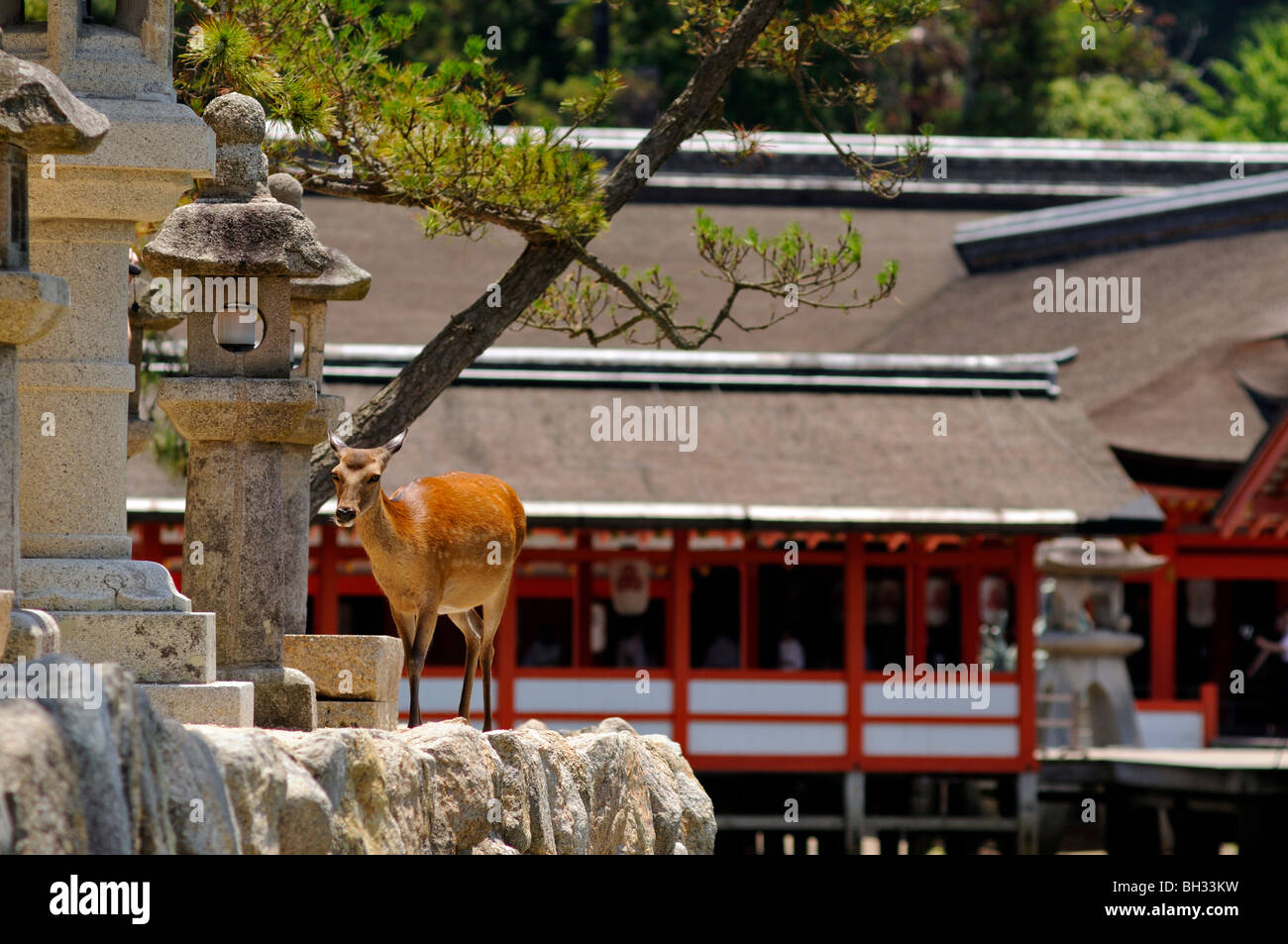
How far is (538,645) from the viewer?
18.3m

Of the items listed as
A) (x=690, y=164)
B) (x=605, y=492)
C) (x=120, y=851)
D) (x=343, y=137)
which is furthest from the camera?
(x=690, y=164)

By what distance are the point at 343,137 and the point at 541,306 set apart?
1573 mm

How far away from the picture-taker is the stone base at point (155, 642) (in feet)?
20.0

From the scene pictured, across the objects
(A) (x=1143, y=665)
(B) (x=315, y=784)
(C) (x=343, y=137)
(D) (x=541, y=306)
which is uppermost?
(C) (x=343, y=137)

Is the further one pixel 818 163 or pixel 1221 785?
pixel 818 163

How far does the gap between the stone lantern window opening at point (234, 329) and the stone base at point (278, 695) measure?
1.18m

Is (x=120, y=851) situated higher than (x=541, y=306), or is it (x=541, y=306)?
(x=541, y=306)

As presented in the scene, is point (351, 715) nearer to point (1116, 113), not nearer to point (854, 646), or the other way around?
point (854, 646)

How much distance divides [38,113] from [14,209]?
0.35 meters

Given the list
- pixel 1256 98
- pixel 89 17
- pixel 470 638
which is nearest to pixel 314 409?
pixel 89 17

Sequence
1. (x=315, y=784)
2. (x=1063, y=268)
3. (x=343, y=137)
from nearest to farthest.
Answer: (x=315, y=784)
(x=343, y=137)
(x=1063, y=268)

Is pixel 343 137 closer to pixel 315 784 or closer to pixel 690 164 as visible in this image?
pixel 315 784

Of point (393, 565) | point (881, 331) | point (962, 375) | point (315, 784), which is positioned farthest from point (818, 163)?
point (315, 784)

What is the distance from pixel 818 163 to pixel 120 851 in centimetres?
2071
